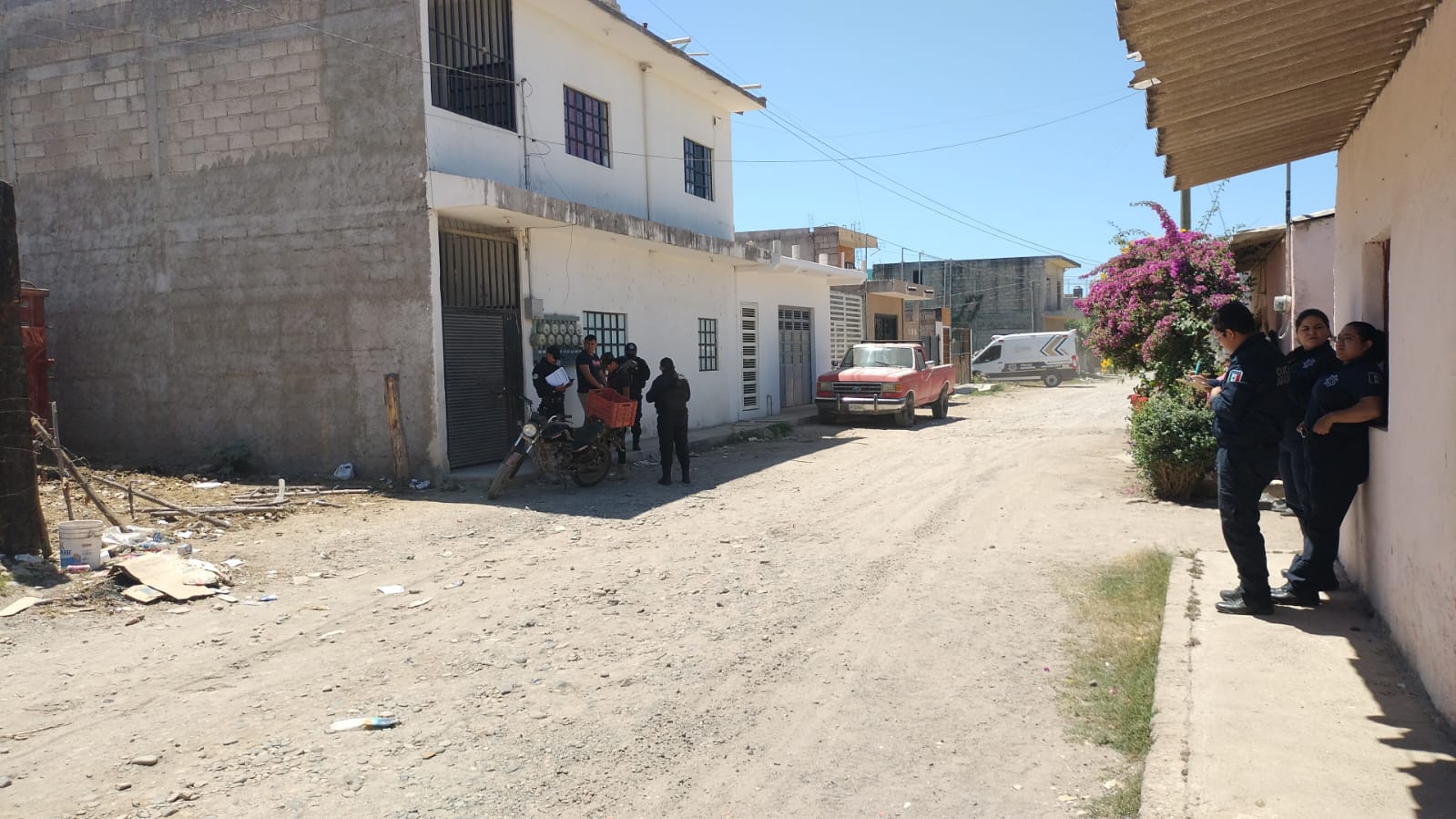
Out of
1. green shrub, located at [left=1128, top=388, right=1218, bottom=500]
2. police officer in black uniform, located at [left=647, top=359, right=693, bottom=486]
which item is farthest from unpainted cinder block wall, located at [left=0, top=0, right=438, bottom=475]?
green shrub, located at [left=1128, top=388, right=1218, bottom=500]

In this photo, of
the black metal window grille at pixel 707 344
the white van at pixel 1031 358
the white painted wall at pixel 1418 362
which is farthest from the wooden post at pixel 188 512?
the white van at pixel 1031 358

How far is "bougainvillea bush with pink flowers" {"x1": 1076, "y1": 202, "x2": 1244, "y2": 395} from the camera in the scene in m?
11.4

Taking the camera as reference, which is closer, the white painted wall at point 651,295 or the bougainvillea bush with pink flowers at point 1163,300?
the bougainvillea bush with pink flowers at point 1163,300

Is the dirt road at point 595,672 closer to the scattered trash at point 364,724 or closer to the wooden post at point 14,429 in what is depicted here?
the scattered trash at point 364,724

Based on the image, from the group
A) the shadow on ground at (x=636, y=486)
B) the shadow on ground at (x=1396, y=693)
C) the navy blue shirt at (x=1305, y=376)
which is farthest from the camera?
the shadow on ground at (x=636, y=486)

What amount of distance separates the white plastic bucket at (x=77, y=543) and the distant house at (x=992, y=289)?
48523 mm

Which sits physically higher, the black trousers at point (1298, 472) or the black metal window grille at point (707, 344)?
the black metal window grille at point (707, 344)

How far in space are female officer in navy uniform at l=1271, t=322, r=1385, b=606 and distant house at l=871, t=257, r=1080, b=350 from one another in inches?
1919

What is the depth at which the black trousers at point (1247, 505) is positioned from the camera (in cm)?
556

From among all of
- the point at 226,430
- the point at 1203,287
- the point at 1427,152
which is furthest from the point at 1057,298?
the point at 1427,152

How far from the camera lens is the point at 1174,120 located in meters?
5.86

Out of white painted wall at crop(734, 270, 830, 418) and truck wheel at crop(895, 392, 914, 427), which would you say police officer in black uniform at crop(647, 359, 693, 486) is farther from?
truck wheel at crop(895, 392, 914, 427)

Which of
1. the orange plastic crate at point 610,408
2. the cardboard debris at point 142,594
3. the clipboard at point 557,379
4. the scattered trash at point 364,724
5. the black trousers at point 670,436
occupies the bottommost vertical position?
the scattered trash at point 364,724

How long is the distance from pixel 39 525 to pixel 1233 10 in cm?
867
